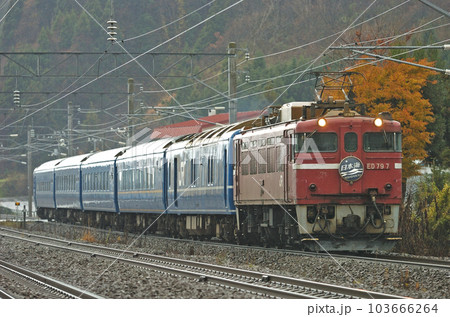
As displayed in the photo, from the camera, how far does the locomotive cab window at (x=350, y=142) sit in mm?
20781

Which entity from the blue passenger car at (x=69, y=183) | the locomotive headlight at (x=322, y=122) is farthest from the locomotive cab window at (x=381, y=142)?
the blue passenger car at (x=69, y=183)

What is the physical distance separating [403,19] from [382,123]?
9664cm

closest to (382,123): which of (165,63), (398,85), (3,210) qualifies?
(398,85)

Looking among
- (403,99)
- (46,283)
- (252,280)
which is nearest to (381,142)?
(252,280)

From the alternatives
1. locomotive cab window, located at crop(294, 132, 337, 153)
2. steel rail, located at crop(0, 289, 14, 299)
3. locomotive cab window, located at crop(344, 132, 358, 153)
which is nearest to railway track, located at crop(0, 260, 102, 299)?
steel rail, located at crop(0, 289, 14, 299)

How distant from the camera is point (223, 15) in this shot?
131 meters

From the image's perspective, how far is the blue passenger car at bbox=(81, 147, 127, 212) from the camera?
40250mm

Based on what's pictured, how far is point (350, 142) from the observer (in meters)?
20.8

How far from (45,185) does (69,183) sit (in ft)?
26.9

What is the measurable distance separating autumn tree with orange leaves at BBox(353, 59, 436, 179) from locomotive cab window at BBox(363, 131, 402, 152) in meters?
20.8

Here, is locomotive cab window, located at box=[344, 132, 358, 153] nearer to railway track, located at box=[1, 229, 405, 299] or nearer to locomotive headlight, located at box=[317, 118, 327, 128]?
locomotive headlight, located at box=[317, 118, 327, 128]

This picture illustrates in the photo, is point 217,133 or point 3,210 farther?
point 3,210

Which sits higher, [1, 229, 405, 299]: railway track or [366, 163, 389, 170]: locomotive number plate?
[366, 163, 389, 170]: locomotive number plate
